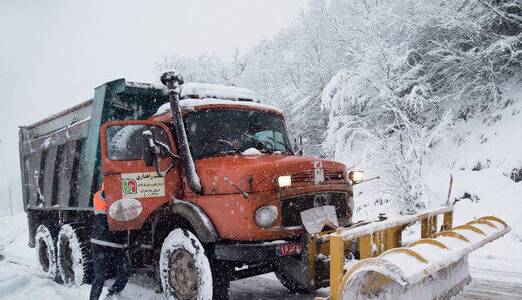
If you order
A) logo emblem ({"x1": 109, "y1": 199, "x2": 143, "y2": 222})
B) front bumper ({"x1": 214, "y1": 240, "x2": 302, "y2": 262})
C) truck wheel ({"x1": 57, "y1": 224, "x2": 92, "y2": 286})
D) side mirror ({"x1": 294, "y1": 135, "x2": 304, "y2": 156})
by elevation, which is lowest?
truck wheel ({"x1": 57, "y1": 224, "x2": 92, "y2": 286})

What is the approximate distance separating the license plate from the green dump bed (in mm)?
3325

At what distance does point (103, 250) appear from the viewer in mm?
5129

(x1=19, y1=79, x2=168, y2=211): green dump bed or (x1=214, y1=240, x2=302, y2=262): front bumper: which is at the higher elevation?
(x1=19, y1=79, x2=168, y2=211): green dump bed

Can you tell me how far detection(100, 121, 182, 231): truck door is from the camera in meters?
5.09

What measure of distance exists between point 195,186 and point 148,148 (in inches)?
26.2

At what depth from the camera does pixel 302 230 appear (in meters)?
4.36

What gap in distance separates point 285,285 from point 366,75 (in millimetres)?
8432

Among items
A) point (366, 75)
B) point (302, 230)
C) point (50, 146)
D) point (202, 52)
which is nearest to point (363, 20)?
point (366, 75)

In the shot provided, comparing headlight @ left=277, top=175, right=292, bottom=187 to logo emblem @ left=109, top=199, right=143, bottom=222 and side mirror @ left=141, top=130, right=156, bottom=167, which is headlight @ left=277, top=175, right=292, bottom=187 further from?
logo emblem @ left=109, top=199, right=143, bottom=222

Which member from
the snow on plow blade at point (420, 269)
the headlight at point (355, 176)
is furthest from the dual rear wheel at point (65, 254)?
the snow on plow blade at point (420, 269)

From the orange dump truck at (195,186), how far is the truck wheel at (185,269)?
11mm

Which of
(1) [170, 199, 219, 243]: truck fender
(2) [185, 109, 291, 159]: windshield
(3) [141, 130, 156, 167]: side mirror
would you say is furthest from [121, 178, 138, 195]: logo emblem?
(2) [185, 109, 291, 159]: windshield

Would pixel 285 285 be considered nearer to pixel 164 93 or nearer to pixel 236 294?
pixel 236 294

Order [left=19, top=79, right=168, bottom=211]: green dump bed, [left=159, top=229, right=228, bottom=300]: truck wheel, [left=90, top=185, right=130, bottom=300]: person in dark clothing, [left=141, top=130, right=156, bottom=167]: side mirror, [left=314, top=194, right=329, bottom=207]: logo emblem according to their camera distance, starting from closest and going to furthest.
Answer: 1. [left=159, top=229, right=228, bottom=300]: truck wheel
2. [left=314, top=194, right=329, bottom=207]: logo emblem
3. [left=141, top=130, right=156, bottom=167]: side mirror
4. [left=90, top=185, right=130, bottom=300]: person in dark clothing
5. [left=19, top=79, right=168, bottom=211]: green dump bed
